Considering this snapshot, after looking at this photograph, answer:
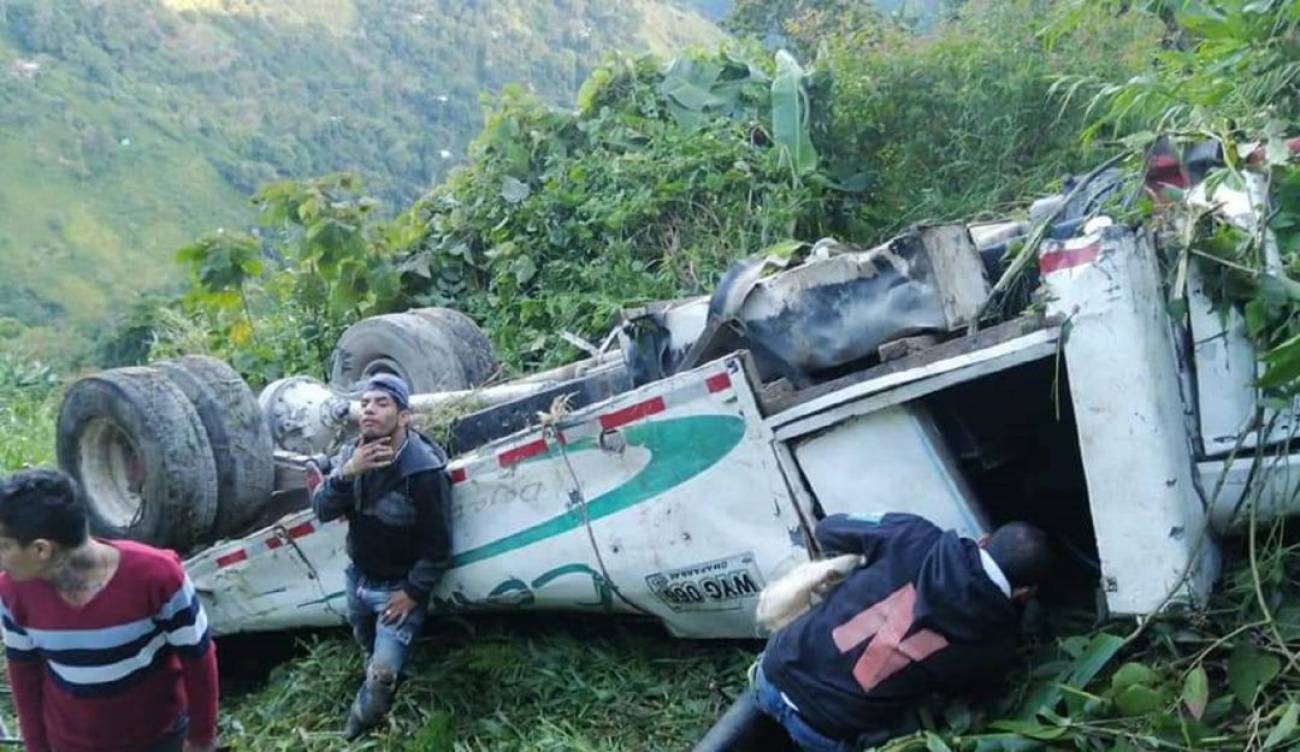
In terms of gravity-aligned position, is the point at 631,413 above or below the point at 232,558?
above

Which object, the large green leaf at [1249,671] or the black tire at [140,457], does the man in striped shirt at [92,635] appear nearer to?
the black tire at [140,457]

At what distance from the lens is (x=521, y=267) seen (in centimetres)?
727

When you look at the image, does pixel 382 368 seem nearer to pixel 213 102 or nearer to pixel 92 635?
pixel 92 635

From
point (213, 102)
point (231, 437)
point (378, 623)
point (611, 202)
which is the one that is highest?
point (213, 102)

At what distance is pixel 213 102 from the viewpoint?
63.6 m

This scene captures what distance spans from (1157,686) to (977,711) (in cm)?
42

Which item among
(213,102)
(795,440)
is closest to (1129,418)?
(795,440)

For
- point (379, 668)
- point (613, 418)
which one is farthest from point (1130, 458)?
point (379, 668)

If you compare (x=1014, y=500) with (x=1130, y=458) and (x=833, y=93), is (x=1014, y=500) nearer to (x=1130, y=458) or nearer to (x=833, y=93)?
(x=1130, y=458)

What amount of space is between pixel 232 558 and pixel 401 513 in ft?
3.40

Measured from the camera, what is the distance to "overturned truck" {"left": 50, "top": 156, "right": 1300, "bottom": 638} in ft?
10.8

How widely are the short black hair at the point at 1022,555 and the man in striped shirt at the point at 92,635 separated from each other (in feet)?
6.34

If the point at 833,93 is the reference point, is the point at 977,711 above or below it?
below

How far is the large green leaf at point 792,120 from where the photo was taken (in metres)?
7.27
